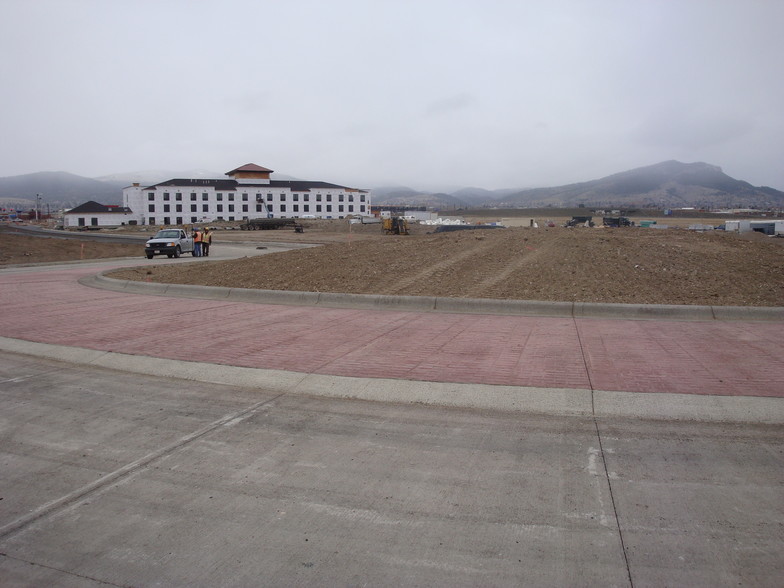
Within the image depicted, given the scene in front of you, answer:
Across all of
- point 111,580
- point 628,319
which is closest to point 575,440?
point 111,580

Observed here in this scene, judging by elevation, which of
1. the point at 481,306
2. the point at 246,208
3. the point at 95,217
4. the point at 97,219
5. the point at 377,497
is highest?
the point at 246,208

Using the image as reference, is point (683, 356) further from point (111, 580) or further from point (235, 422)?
point (111, 580)

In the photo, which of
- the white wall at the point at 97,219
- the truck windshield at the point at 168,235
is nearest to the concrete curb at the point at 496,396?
the truck windshield at the point at 168,235

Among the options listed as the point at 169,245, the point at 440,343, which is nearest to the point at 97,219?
the point at 169,245

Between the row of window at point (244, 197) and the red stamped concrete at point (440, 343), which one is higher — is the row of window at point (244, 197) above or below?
above

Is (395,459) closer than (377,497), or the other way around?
(377,497)

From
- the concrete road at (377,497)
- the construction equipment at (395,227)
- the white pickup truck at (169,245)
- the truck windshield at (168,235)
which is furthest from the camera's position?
the construction equipment at (395,227)

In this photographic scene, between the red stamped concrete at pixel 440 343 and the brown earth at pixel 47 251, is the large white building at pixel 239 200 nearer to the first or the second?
the brown earth at pixel 47 251

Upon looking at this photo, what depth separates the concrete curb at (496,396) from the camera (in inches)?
254

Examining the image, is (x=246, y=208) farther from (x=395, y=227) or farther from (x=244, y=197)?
(x=395, y=227)

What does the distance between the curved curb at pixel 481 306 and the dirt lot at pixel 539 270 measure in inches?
28.1

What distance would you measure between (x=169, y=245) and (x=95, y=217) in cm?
10005

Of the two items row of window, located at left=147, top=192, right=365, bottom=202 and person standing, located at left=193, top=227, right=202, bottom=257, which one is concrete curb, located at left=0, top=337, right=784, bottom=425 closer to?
person standing, located at left=193, top=227, right=202, bottom=257

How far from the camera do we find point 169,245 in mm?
32469
